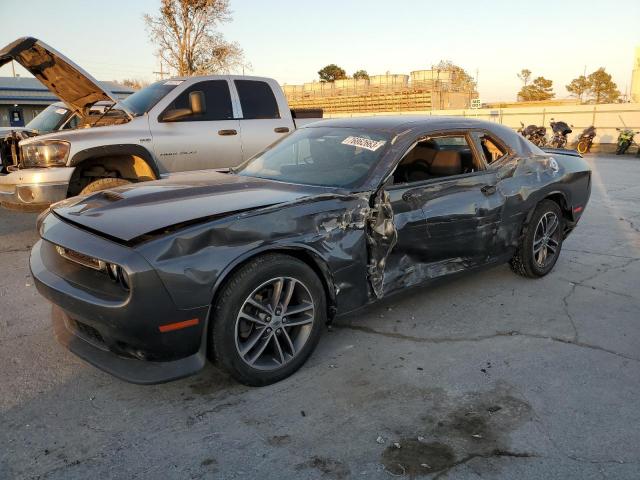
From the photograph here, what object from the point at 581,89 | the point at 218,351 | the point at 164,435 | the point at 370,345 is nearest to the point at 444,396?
the point at 370,345

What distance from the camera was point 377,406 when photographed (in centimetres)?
291

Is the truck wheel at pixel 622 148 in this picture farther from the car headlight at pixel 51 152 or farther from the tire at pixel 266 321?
the tire at pixel 266 321

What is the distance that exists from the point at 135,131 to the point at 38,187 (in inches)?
49.4

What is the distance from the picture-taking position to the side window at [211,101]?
6.69 meters

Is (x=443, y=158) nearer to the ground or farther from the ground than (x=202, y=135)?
nearer to the ground

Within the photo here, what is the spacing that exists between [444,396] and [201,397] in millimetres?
1423

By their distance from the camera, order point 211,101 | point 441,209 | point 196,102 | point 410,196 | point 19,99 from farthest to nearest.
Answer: point 19,99 < point 211,101 < point 196,102 < point 441,209 < point 410,196

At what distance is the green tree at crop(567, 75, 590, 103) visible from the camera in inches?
2564

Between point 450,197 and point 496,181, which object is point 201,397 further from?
point 496,181

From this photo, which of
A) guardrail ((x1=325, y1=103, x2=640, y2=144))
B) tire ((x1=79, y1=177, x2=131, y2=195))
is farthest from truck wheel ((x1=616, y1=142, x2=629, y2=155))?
tire ((x1=79, y1=177, x2=131, y2=195))

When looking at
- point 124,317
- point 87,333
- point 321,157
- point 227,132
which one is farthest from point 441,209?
point 227,132

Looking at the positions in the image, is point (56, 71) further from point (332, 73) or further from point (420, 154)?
point (332, 73)

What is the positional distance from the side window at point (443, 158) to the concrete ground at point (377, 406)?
102 centimetres

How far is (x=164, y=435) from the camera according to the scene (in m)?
2.65
